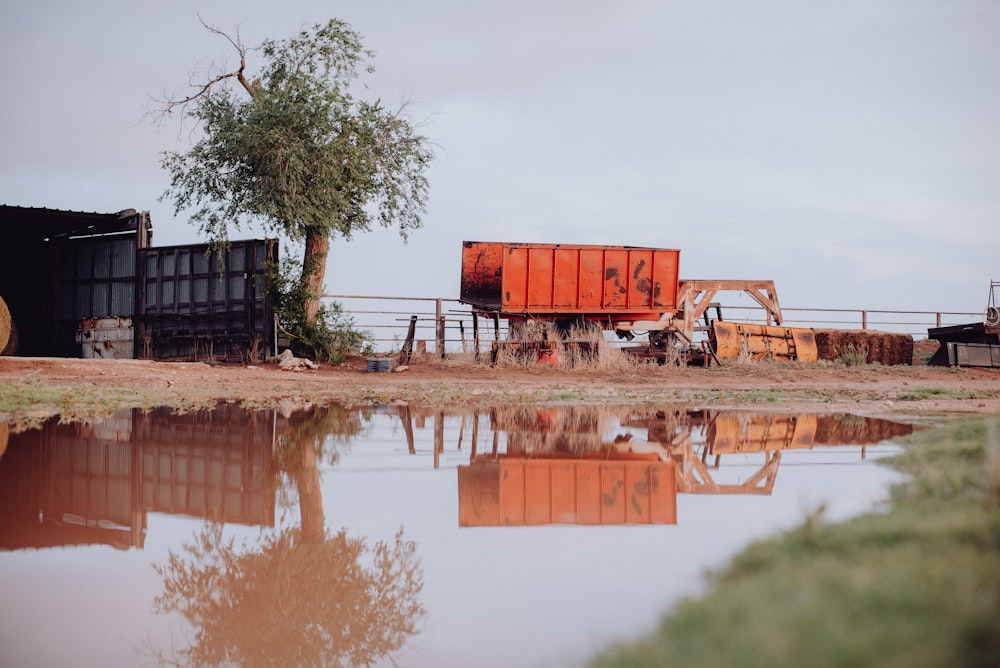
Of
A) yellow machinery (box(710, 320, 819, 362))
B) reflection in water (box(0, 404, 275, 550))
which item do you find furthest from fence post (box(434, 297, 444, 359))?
reflection in water (box(0, 404, 275, 550))

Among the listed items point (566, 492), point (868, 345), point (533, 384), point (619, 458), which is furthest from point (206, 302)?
point (566, 492)

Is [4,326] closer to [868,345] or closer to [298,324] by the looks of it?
[298,324]

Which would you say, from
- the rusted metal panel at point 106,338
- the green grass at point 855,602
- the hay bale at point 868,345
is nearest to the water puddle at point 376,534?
the green grass at point 855,602

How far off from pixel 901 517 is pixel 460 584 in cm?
202

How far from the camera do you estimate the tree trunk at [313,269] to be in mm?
24578

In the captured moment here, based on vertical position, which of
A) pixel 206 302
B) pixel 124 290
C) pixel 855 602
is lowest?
pixel 855 602

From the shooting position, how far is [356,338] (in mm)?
25438

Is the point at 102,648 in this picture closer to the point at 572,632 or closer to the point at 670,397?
the point at 572,632

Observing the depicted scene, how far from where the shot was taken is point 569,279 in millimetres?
24578

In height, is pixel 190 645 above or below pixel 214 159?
below

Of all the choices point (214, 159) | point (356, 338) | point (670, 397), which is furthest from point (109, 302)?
point (670, 397)

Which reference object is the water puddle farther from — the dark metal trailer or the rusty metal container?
the dark metal trailer

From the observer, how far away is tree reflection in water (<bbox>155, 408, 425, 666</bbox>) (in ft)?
12.0

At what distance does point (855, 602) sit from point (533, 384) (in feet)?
54.2
